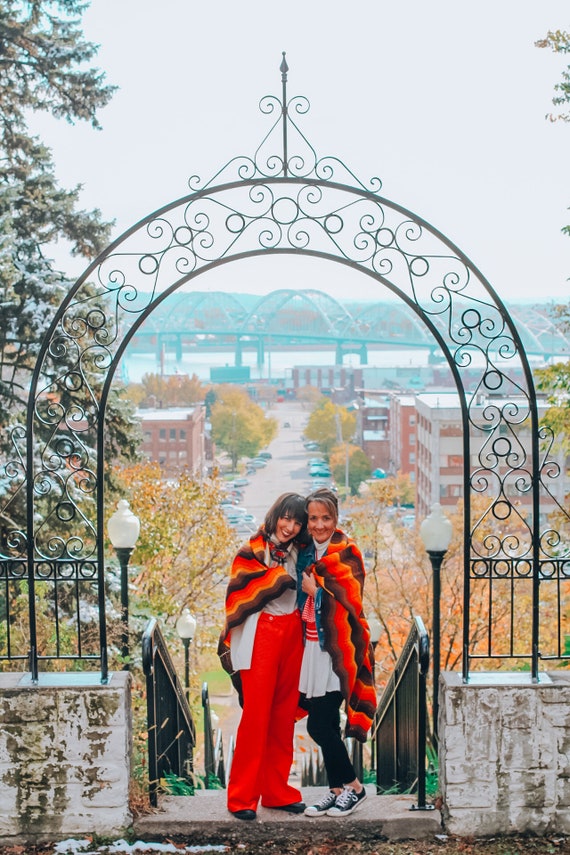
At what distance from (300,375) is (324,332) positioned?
12.1 meters

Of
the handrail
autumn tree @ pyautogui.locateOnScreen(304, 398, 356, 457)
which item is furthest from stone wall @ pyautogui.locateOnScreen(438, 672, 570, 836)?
autumn tree @ pyautogui.locateOnScreen(304, 398, 356, 457)

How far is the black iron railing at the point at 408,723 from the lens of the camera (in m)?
4.42

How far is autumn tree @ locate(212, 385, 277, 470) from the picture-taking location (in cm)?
7106

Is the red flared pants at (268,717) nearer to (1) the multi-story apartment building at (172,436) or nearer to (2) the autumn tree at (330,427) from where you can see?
(1) the multi-story apartment building at (172,436)

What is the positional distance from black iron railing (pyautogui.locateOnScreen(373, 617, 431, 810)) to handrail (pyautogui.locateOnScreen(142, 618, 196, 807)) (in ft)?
3.85

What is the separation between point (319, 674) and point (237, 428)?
67225 millimetres

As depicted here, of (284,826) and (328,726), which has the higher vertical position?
(328,726)

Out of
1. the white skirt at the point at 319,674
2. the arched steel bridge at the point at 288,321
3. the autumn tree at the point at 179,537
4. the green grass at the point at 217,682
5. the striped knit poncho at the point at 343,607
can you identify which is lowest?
the green grass at the point at 217,682

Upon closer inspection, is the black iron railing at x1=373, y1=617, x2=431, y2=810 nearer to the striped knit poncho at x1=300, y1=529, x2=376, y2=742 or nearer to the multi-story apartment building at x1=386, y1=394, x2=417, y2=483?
the striped knit poncho at x1=300, y1=529, x2=376, y2=742

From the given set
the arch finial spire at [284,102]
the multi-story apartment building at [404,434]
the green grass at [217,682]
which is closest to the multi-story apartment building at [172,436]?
the multi-story apartment building at [404,434]

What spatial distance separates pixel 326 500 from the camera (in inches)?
164

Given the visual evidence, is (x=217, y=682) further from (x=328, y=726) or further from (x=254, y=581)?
(x=254, y=581)

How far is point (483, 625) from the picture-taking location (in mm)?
15664

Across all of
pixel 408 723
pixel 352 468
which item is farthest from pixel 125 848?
pixel 352 468
